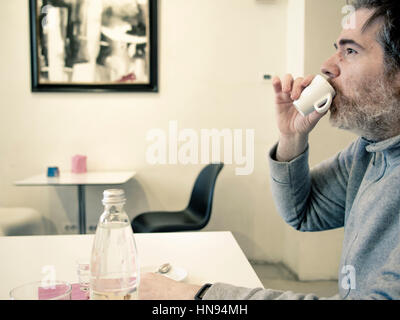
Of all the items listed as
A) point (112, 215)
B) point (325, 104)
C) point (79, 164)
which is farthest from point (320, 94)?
point (79, 164)

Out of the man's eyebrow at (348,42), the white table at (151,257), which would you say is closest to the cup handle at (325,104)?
the man's eyebrow at (348,42)

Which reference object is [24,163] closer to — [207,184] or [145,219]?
[145,219]

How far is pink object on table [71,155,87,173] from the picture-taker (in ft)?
7.59

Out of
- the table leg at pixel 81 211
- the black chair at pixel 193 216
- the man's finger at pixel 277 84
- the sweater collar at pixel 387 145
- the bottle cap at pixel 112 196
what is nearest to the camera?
the bottle cap at pixel 112 196

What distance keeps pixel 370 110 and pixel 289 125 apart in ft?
0.60

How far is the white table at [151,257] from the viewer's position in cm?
67

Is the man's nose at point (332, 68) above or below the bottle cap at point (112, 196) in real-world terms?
above

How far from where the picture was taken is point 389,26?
0.60 meters

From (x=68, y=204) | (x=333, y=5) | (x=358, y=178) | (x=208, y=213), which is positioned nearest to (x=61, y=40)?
(x=68, y=204)

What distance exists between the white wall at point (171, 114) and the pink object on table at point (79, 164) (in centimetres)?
11

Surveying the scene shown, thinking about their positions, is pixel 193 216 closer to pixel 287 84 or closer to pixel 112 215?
pixel 287 84

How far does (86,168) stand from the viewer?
7.88 feet

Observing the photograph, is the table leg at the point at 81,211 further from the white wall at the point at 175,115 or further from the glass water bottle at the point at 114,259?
the glass water bottle at the point at 114,259

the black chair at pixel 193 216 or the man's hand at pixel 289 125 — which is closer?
the man's hand at pixel 289 125
